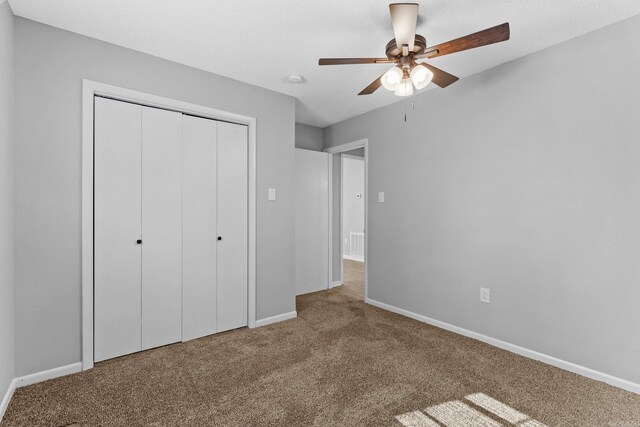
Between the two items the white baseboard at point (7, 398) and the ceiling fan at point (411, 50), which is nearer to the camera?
the ceiling fan at point (411, 50)

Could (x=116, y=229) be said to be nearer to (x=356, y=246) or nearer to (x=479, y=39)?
(x=479, y=39)

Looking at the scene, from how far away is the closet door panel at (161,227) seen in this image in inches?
99.2

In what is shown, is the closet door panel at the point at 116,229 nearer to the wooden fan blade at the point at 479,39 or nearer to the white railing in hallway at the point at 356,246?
the wooden fan blade at the point at 479,39

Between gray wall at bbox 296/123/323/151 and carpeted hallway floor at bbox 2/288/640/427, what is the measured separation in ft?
8.98

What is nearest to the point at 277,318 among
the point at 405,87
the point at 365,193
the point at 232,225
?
the point at 232,225

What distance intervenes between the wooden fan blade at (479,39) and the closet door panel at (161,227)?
211 cm

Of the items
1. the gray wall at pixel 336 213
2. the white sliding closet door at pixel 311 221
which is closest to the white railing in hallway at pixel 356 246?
the gray wall at pixel 336 213

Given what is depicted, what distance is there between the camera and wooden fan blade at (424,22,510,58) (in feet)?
5.06

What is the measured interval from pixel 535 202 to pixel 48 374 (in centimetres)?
373

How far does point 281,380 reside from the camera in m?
2.10

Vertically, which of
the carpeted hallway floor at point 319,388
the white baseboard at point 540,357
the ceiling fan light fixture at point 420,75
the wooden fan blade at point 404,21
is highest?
the wooden fan blade at point 404,21

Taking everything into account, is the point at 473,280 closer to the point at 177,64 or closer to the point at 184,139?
the point at 184,139

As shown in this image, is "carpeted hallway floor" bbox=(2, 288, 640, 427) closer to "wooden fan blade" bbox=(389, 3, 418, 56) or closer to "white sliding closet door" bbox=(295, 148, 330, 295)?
"white sliding closet door" bbox=(295, 148, 330, 295)

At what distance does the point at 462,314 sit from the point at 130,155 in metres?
3.20
